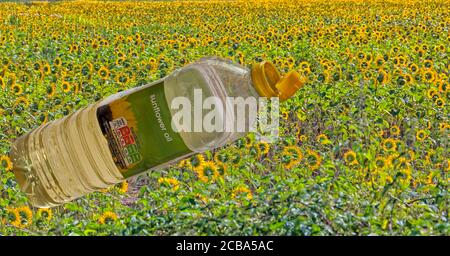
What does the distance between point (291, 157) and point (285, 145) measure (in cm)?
119

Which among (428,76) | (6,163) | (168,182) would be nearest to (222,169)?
(168,182)

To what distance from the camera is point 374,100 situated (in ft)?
25.9

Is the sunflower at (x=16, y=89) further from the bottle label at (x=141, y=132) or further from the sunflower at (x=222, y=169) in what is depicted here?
the bottle label at (x=141, y=132)

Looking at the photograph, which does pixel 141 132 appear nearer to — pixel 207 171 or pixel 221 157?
pixel 207 171

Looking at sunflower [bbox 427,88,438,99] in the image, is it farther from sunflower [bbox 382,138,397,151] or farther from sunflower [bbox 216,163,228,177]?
sunflower [bbox 216,163,228,177]

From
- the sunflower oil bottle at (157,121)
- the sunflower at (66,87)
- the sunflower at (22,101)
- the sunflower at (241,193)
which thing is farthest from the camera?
the sunflower at (66,87)

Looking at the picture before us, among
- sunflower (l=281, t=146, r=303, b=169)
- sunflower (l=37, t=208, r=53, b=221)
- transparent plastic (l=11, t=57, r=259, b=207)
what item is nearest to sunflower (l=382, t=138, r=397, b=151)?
sunflower (l=281, t=146, r=303, b=169)

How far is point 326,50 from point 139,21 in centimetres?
876

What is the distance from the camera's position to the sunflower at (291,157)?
575 cm

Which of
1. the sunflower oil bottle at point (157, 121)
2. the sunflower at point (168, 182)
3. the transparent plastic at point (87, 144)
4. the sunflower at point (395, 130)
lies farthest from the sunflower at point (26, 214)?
the sunflower at point (395, 130)

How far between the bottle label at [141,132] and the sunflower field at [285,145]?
30 centimetres

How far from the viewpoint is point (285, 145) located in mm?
6930

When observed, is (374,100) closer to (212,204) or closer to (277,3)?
(212,204)

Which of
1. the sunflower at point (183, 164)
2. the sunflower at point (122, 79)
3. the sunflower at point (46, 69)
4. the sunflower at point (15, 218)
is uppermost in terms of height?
the sunflower at point (46, 69)
